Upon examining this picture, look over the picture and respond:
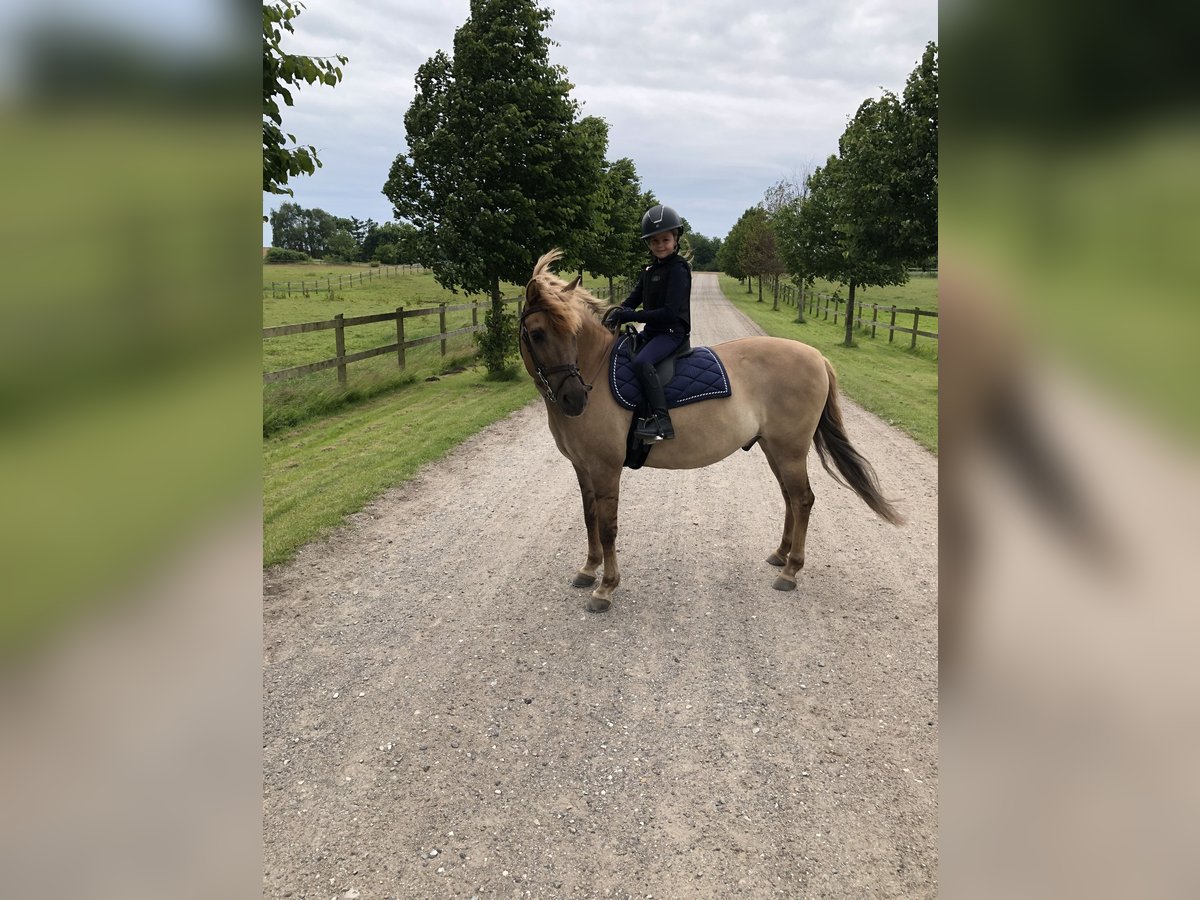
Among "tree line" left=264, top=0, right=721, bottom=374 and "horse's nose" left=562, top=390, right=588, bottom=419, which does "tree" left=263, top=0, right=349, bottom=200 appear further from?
"tree line" left=264, top=0, right=721, bottom=374

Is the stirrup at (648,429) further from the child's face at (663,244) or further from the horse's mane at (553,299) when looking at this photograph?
the child's face at (663,244)

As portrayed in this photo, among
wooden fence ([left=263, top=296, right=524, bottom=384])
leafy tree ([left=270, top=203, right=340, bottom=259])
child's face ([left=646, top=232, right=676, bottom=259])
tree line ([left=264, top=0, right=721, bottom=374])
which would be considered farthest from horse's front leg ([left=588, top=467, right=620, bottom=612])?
leafy tree ([left=270, top=203, right=340, bottom=259])

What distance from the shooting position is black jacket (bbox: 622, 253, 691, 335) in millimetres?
4652

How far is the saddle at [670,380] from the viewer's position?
4.77 m

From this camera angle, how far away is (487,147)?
11852 mm

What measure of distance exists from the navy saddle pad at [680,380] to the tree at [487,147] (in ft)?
26.9

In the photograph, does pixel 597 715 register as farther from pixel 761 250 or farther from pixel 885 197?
pixel 761 250

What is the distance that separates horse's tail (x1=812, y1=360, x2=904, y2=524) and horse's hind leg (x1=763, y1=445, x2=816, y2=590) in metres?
0.30
